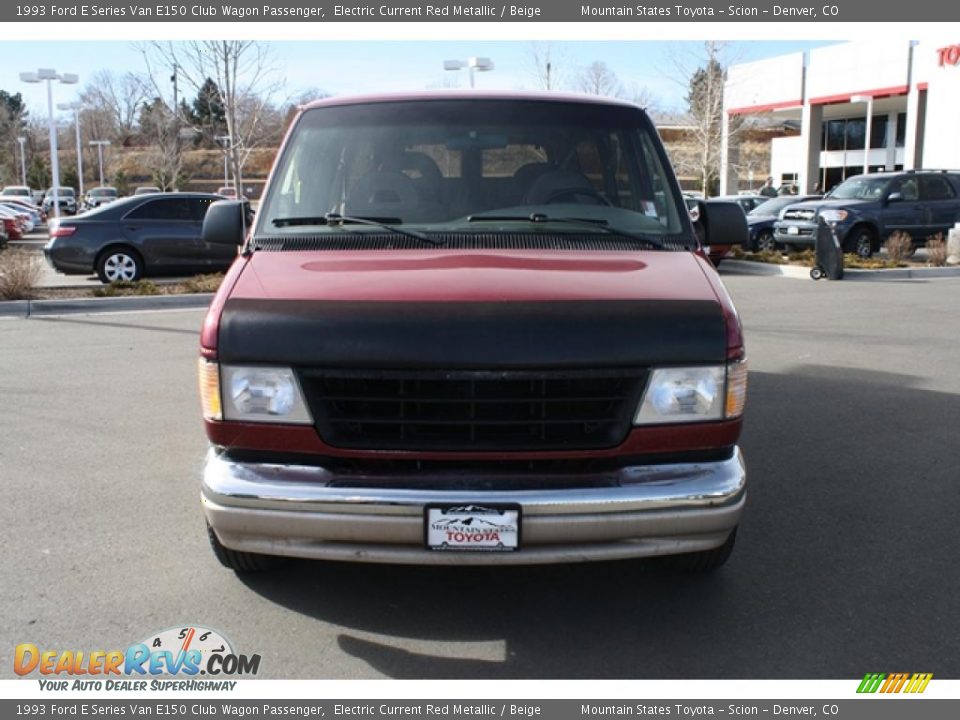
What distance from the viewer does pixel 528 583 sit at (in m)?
4.05

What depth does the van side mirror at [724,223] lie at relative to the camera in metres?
4.79

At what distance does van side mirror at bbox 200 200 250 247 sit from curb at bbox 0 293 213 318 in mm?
8688

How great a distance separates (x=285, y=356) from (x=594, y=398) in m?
1.12

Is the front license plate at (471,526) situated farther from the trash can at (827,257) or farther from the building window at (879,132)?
the building window at (879,132)

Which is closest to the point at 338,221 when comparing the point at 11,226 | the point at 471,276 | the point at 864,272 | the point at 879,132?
Answer: the point at 471,276

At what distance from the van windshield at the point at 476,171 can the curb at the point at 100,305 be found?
8.99 meters

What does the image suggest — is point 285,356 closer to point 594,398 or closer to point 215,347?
point 215,347

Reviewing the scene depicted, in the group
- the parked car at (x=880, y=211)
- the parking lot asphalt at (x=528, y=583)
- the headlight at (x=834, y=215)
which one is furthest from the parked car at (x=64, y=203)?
the parking lot asphalt at (x=528, y=583)

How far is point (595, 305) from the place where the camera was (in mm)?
3314

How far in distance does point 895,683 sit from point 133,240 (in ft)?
46.4

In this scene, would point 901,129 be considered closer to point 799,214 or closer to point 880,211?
point 880,211

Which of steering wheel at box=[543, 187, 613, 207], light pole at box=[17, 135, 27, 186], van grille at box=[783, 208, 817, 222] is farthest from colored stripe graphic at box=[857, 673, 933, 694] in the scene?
light pole at box=[17, 135, 27, 186]
